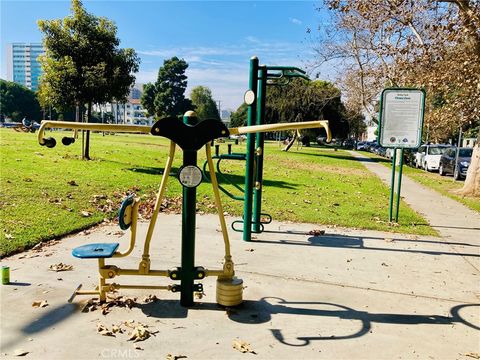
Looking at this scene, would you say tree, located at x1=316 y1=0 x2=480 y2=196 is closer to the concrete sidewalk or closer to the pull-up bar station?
the concrete sidewalk

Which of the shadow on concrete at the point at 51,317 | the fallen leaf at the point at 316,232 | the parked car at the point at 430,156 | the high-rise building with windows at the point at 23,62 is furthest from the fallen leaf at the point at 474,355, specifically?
the high-rise building with windows at the point at 23,62

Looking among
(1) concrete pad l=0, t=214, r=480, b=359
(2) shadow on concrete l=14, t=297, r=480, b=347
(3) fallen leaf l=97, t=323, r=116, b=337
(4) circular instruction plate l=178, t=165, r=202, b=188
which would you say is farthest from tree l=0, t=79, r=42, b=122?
(3) fallen leaf l=97, t=323, r=116, b=337

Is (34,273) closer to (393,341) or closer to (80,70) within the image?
(393,341)

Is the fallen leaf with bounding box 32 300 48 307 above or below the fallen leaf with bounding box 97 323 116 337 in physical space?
above

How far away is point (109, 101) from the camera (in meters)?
15.0

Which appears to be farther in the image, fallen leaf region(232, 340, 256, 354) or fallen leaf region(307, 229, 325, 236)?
fallen leaf region(307, 229, 325, 236)

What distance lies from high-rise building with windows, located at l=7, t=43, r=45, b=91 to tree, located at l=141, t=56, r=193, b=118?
59.3 meters

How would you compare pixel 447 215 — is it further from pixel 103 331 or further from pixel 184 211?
pixel 103 331

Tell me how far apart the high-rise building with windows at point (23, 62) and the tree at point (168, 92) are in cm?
5933

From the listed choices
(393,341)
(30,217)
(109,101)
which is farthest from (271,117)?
(393,341)

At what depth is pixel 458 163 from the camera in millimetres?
17438

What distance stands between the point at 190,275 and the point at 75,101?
40.8ft

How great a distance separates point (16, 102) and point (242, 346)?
303 feet

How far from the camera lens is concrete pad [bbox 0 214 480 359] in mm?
2918
